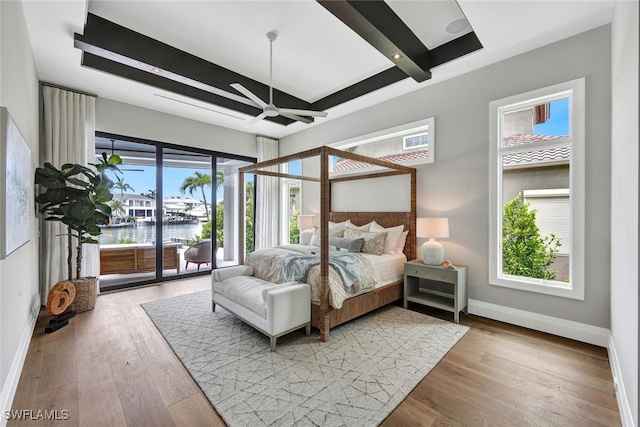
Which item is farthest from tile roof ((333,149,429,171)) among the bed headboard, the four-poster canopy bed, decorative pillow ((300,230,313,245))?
decorative pillow ((300,230,313,245))

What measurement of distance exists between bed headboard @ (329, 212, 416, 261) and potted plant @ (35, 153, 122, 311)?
3592 millimetres

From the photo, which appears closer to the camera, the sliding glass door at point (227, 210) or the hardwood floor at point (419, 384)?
A: the hardwood floor at point (419, 384)

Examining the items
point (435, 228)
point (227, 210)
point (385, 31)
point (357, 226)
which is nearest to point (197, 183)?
point (227, 210)

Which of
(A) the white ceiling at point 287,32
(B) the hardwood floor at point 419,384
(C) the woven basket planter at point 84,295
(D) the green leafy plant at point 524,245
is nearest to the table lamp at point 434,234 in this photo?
(D) the green leafy plant at point 524,245

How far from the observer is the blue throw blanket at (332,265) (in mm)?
2857

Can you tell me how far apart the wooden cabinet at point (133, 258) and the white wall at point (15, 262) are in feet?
4.88

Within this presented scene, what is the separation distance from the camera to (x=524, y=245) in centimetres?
313

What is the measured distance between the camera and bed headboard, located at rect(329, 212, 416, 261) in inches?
155

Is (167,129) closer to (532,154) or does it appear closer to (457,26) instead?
(457,26)

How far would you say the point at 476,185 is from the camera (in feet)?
11.0

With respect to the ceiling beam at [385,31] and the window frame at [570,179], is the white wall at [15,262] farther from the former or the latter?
the window frame at [570,179]

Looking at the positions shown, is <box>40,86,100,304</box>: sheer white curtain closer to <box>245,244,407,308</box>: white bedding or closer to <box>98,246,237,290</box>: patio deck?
<box>98,246,237,290</box>: patio deck

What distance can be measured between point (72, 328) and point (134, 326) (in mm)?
644

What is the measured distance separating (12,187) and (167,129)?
10.8ft
